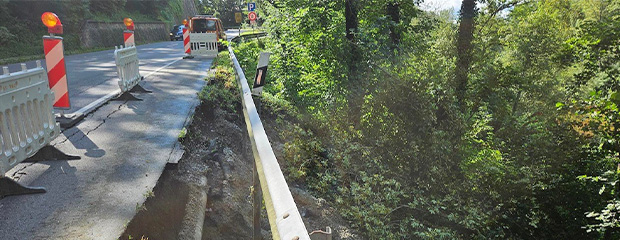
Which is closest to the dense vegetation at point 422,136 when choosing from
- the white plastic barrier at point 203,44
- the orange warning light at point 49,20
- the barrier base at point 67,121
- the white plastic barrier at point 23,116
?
the barrier base at point 67,121

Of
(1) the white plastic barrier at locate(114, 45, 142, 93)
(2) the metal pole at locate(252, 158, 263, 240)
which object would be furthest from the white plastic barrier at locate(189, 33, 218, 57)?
(2) the metal pole at locate(252, 158, 263, 240)

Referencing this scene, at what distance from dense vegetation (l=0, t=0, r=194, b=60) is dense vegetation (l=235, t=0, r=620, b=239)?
615 inches

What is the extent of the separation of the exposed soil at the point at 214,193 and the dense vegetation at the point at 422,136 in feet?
3.29

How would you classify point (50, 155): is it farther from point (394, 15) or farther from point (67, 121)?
point (394, 15)

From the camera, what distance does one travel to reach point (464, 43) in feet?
49.6

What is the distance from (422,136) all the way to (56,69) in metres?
7.47

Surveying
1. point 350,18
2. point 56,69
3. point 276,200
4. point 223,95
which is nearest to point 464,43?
point 350,18

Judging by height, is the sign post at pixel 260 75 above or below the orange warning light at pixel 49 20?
below

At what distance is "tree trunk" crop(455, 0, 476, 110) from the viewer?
46.5 feet

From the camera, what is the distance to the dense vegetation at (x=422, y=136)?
27.2 ft

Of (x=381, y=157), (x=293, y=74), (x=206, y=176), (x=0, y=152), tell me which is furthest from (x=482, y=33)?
(x=0, y=152)

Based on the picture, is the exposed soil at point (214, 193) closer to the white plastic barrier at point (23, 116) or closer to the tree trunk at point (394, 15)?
the white plastic barrier at point (23, 116)

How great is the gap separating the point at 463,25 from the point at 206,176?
510 inches

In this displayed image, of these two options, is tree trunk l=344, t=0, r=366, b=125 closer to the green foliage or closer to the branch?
the green foliage
